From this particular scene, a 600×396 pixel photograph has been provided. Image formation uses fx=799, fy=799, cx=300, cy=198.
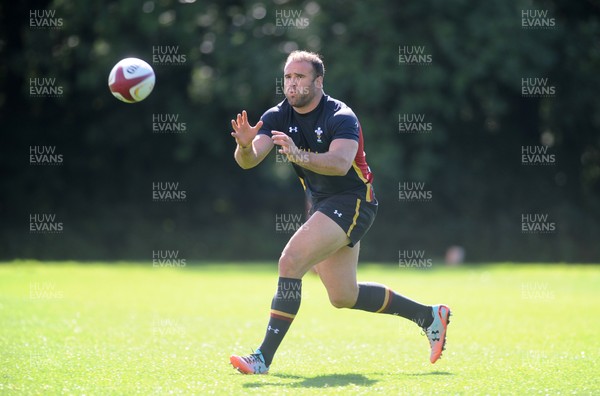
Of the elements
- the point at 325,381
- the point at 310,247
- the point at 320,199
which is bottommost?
the point at 325,381

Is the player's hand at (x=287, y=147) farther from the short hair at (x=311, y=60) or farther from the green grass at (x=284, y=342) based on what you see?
the green grass at (x=284, y=342)

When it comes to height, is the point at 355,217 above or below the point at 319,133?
below

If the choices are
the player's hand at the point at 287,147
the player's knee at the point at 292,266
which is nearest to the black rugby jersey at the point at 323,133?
the player's hand at the point at 287,147

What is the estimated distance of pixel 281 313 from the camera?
257 inches

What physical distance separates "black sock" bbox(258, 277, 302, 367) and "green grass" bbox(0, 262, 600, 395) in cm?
23

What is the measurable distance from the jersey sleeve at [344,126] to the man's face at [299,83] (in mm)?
292

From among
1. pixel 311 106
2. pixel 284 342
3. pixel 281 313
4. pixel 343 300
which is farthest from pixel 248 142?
pixel 284 342

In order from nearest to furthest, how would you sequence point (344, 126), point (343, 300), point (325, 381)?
1. point (325, 381)
2. point (344, 126)
3. point (343, 300)

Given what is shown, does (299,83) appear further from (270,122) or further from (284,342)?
(284,342)

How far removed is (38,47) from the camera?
2422 centimetres

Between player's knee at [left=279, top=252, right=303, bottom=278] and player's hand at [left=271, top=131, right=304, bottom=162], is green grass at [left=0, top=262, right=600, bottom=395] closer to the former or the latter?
player's knee at [left=279, top=252, right=303, bottom=278]

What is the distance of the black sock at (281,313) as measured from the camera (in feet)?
21.2

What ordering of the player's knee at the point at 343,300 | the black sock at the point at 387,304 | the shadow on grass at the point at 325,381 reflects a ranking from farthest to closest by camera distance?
the black sock at the point at 387,304
the player's knee at the point at 343,300
the shadow on grass at the point at 325,381

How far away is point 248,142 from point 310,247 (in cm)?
99
